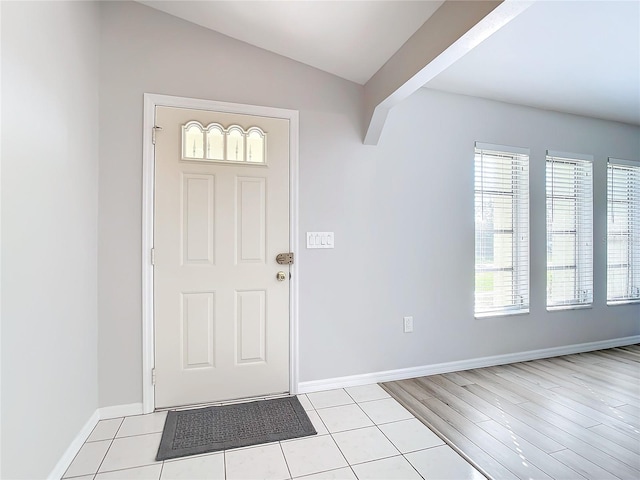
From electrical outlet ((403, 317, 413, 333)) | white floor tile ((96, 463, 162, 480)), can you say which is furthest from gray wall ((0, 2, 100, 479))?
electrical outlet ((403, 317, 413, 333))

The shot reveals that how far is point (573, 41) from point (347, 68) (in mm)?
1531

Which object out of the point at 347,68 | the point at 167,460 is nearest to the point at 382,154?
the point at 347,68

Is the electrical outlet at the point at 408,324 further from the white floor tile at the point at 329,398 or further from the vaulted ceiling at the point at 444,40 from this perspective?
the vaulted ceiling at the point at 444,40

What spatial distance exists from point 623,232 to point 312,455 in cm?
433

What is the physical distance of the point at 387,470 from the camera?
5.55 feet

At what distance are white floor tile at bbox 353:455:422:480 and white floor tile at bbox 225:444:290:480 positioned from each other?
15.4 inches

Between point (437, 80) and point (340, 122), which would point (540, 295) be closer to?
point (437, 80)

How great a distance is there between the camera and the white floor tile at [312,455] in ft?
5.60

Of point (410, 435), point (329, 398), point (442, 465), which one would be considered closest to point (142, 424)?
point (329, 398)

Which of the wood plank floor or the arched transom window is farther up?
the arched transom window

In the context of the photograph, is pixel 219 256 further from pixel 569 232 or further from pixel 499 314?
pixel 569 232

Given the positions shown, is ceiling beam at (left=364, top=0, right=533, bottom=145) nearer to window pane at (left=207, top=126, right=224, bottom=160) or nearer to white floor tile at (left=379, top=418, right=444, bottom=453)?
window pane at (left=207, top=126, right=224, bottom=160)

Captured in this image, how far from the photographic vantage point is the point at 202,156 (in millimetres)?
2330

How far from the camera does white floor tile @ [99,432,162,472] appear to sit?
1.73 meters
